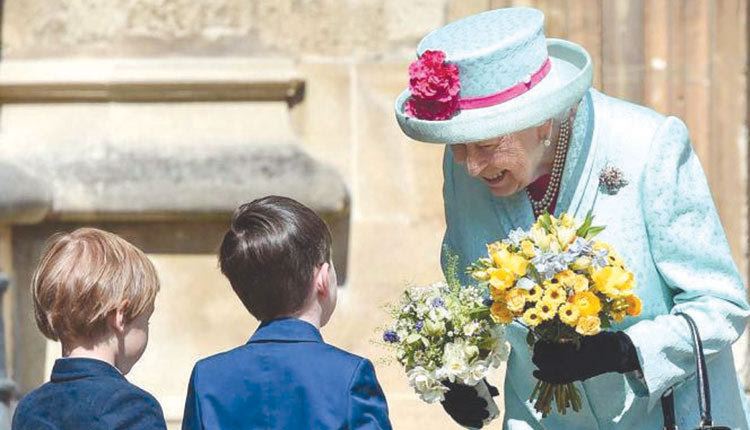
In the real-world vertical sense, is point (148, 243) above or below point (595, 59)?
below

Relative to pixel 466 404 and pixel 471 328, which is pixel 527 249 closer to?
pixel 471 328

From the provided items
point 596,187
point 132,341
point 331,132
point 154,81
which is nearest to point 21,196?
point 154,81

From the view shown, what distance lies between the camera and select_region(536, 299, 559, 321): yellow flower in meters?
3.64

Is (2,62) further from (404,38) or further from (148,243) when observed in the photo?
(404,38)

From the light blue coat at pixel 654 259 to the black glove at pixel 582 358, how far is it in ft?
0.21

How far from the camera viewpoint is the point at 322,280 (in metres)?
3.70

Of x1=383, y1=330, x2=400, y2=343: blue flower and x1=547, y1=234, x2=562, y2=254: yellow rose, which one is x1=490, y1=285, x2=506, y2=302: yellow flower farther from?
x1=383, y1=330, x2=400, y2=343: blue flower

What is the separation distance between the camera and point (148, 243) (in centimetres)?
639

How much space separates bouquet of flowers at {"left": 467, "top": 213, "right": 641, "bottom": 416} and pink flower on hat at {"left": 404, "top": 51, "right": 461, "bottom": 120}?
312 mm

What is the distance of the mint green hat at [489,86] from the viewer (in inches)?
150

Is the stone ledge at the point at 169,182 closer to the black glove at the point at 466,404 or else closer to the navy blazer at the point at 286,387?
the black glove at the point at 466,404

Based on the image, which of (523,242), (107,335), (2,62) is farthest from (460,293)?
(2,62)

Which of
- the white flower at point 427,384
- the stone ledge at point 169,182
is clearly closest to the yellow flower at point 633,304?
the white flower at point 427,384

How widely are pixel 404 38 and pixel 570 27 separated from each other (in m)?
0.57
